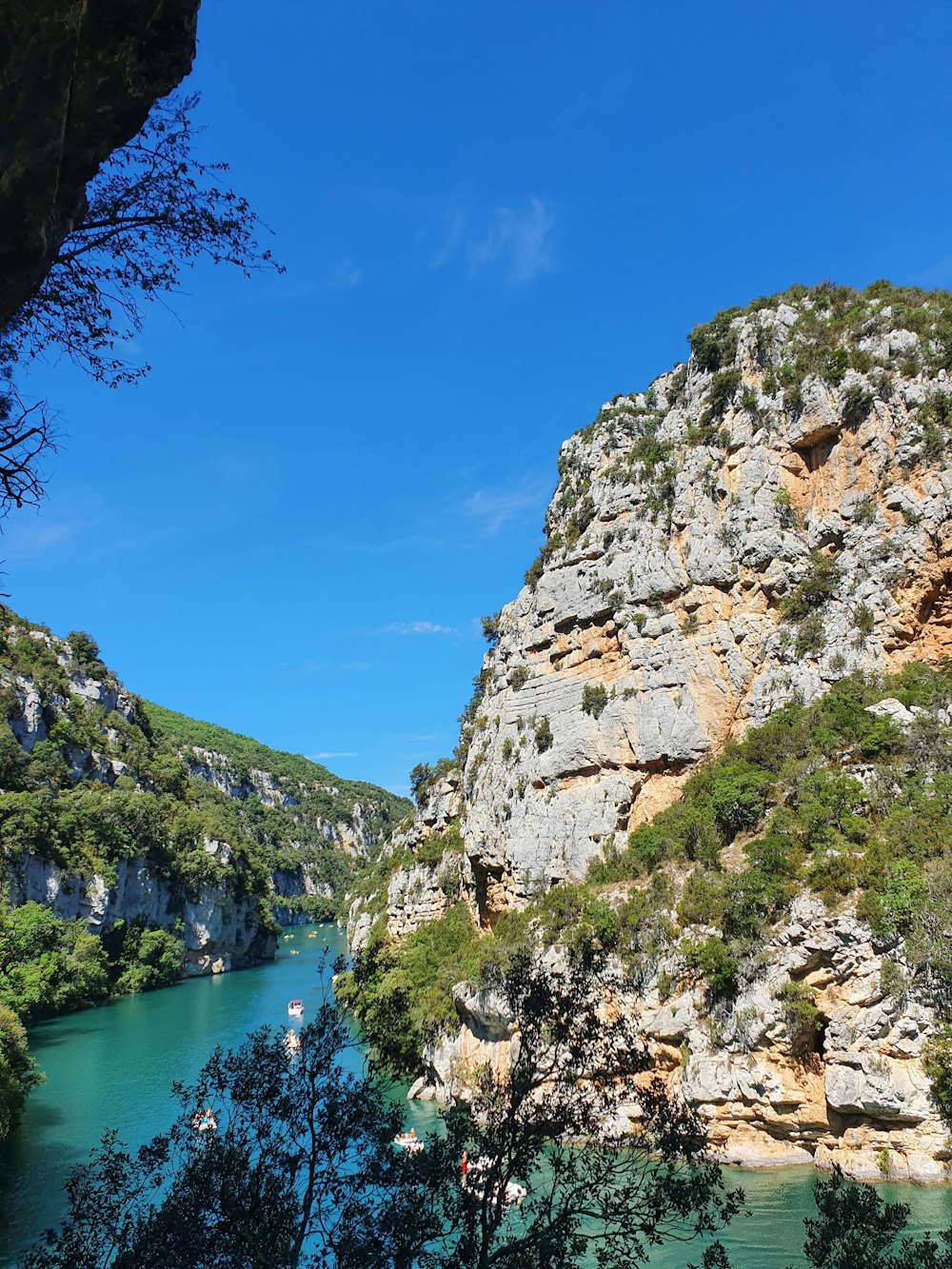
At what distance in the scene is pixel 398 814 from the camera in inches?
6757

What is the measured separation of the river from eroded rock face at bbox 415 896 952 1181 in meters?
0.84

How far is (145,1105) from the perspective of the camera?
90.6ft

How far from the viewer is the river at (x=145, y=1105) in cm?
1667

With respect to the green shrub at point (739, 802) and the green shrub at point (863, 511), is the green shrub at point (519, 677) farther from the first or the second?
the green shrub at point (863, 511)

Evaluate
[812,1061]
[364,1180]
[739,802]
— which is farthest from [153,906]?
[364,1180]

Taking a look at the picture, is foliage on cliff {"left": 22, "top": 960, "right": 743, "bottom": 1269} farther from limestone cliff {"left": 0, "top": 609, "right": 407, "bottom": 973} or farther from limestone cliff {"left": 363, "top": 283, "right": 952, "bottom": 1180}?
limestone cliff {"left": 0, "top": 609, "right": 407, "bottom": 973}

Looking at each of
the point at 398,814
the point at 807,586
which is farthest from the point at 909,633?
the point at 398,814

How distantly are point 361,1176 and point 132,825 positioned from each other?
59.7m

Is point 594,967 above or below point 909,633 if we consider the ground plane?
below

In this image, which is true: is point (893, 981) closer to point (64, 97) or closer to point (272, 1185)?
point (272, 1185)

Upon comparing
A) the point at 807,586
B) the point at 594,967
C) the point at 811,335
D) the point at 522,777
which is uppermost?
the point at 811,335

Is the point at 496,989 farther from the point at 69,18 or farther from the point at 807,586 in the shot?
the point at 69,18

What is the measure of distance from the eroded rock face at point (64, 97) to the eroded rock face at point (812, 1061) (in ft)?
61.5

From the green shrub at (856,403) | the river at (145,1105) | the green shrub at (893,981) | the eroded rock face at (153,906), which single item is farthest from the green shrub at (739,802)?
the eroded rock face at (153,906)
